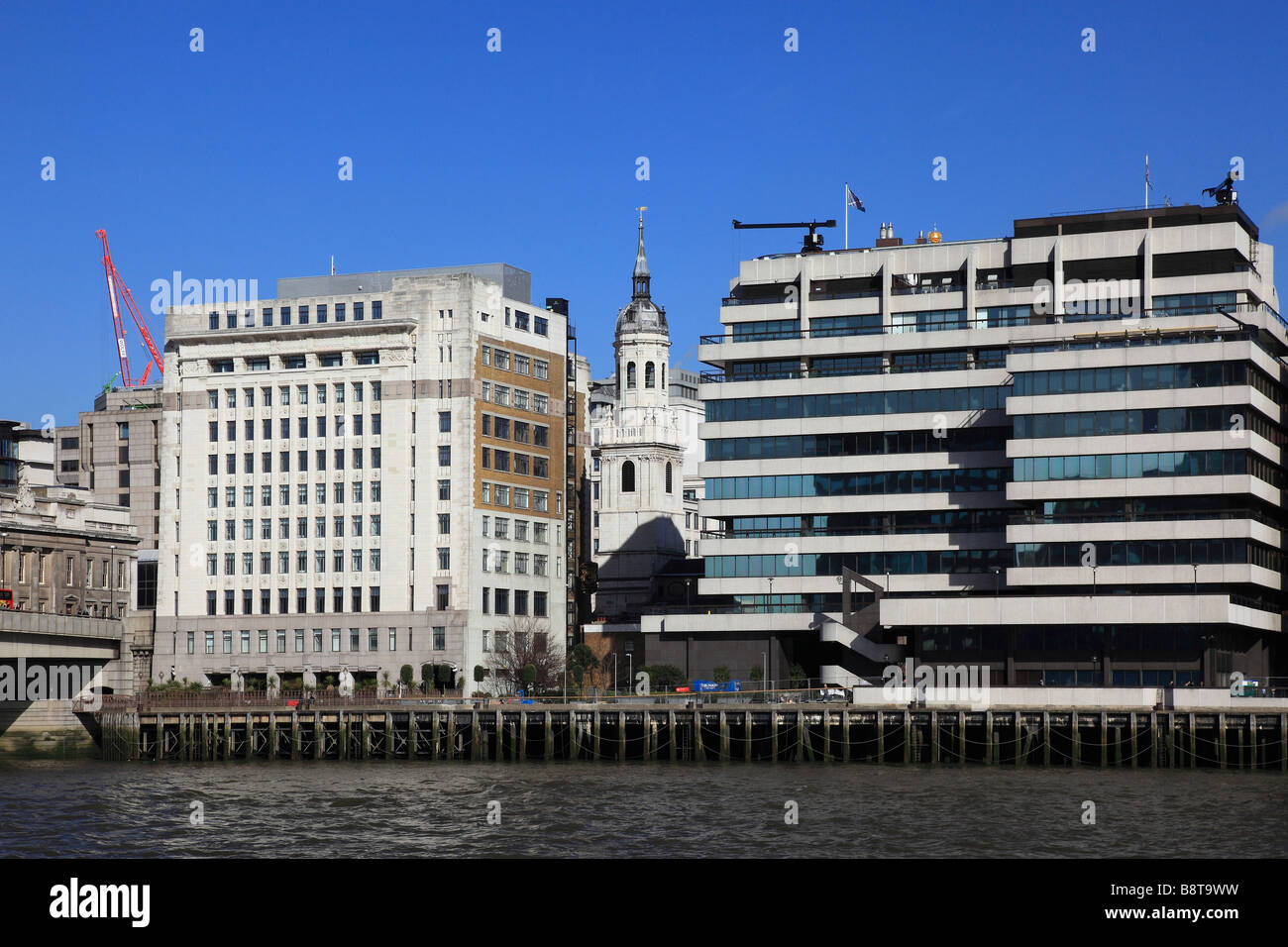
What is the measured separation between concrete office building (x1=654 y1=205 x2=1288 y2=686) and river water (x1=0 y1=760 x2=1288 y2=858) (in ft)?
91.7

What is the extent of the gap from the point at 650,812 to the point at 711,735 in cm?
3497

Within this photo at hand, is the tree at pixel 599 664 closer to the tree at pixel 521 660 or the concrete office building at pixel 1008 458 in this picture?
A: the tree at pixel 521 660

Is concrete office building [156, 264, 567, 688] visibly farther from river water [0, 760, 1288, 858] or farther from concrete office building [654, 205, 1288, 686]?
river water [0, 760, 1288, 858]

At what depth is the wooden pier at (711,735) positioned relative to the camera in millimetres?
93438

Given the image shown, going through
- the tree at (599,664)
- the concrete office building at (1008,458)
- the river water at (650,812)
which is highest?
the concrete office building at (1008,458)

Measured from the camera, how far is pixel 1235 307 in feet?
403

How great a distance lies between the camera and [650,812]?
223 ft

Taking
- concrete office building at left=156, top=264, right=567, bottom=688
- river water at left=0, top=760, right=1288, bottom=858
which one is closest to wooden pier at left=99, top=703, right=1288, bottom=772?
river water at left=0, top=760, right=1288, bottom=858

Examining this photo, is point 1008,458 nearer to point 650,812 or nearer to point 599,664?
point 599,664

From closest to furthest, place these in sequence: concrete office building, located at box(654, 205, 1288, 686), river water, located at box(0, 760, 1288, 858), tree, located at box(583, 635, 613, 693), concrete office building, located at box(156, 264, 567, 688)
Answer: river water, located at box(0, 760, 1288, 858) < concrete office building, located at box(654, 205, 1288, 686) < tree, located at box(583, 635, 613, 693) < concrete office building, located at box(156, 264, 567, 688)

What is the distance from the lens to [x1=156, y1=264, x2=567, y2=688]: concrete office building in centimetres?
15812

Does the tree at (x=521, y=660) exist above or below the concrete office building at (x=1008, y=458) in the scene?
below

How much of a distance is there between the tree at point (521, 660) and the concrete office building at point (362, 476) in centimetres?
94

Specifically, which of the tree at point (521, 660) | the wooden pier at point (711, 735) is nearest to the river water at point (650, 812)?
the wooden pier at point (711, 735)
